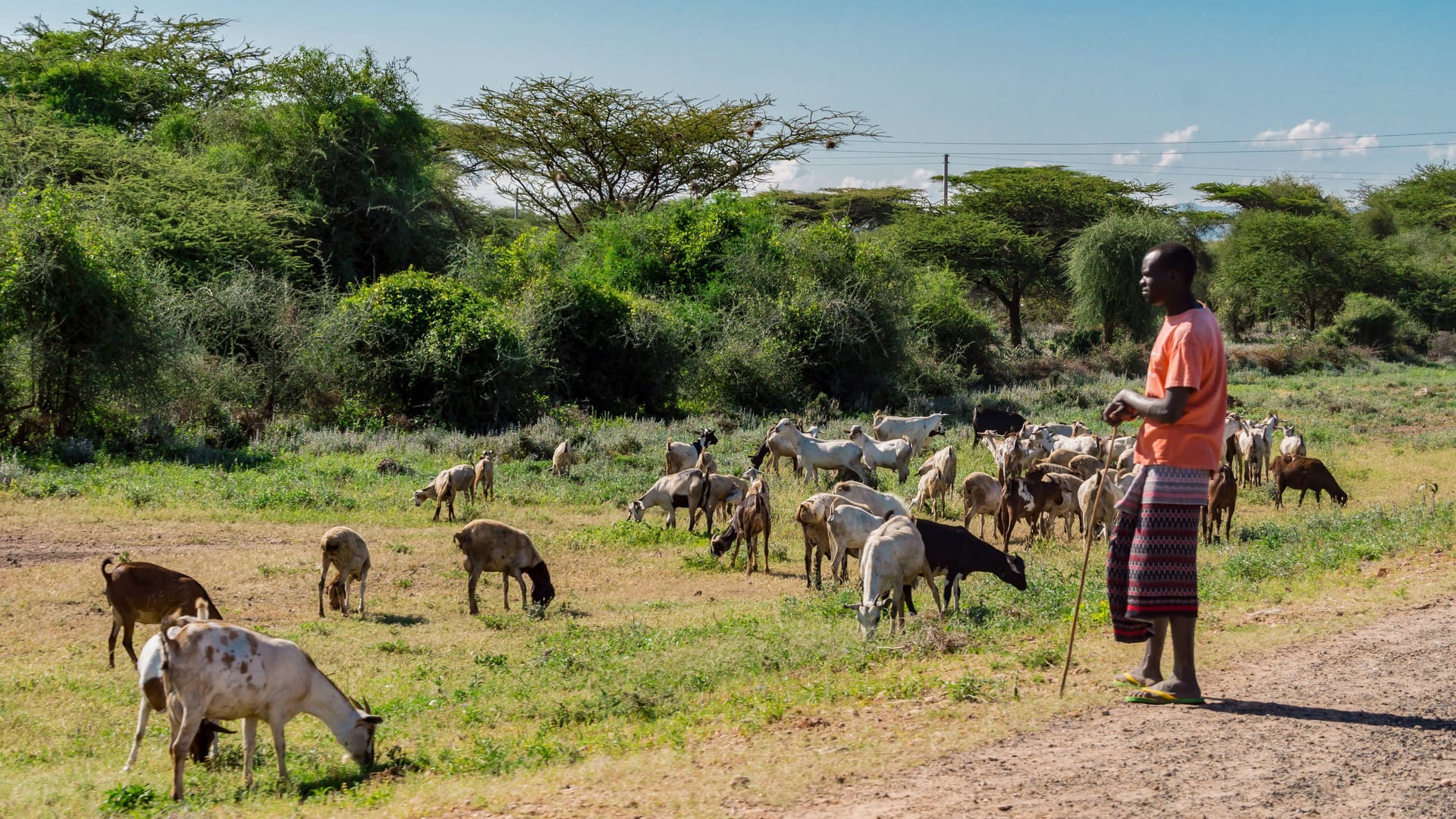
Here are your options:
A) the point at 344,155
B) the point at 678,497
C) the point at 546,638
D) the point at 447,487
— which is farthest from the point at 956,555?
the point at 344,155

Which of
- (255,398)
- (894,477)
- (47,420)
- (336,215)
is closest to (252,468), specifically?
(47,420)

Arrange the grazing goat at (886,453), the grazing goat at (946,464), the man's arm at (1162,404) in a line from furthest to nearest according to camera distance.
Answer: the grazing goat at (886,453) → the grazing goat at (946,464) → the man's arm at (1162,404)

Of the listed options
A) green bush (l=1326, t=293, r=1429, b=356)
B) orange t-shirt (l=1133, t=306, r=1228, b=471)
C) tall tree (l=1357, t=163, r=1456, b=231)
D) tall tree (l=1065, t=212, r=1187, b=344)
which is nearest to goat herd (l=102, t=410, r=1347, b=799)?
orange t-shirt (l=1133, t=306, r=1228, b=471)

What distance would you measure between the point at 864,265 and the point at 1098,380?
8563 millimetres

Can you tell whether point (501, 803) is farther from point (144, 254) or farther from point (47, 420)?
point (144, 254)

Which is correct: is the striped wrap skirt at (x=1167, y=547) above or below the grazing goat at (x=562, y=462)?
above

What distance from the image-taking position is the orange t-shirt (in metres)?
5.96

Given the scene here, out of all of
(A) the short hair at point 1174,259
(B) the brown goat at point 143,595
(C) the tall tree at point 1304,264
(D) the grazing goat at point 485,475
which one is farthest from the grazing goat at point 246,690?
(C) the tall tree at point 1304,264

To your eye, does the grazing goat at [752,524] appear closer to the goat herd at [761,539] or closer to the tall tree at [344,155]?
the goat herd at [761,539]

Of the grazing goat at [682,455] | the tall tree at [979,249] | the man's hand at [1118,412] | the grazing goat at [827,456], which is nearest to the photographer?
the man's hand at [1118,412]

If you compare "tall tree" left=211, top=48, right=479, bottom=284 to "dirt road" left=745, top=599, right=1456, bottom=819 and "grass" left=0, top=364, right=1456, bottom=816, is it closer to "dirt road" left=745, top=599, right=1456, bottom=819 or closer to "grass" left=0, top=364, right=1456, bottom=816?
"grass" left=0, top=364, right=1456, bottom=816

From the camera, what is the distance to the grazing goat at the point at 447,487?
15469 mm

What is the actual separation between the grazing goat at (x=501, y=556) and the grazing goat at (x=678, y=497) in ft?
12.5

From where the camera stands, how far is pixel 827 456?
18719mm
